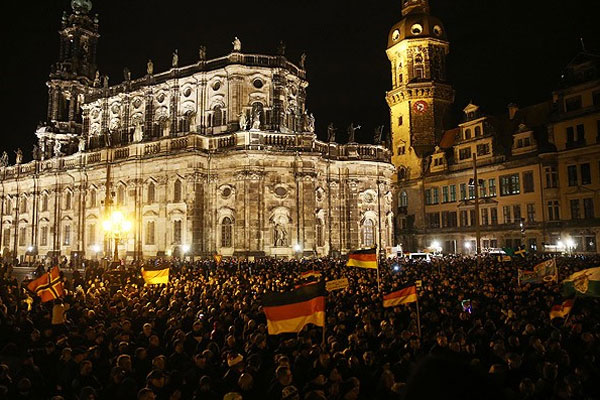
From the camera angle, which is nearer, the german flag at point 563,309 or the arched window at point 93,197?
the german flag at point 563,309

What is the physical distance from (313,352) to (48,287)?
12236 mm

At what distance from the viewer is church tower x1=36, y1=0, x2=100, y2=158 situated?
6378 cm

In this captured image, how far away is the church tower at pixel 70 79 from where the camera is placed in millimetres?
63781

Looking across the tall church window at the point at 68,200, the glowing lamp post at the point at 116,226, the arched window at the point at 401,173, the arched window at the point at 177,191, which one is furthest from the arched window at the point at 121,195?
the arched window at the point at 401,173

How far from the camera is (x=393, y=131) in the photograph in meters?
65.9

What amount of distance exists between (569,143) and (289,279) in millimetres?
35801

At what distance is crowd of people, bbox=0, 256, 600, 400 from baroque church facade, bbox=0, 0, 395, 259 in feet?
86.3

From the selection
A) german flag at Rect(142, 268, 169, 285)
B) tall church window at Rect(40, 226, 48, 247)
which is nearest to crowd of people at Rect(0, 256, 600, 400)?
german flag at Rect(142, 268, 169, 285)

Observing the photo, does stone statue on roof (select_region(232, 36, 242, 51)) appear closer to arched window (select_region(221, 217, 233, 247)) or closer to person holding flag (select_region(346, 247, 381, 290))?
arched window (select_region(221, 217, 233, 247))

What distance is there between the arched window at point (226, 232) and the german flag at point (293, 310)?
33817 mm

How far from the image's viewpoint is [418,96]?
62.0m

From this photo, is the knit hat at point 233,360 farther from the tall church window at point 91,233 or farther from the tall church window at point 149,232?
the tall church window at point 91,233

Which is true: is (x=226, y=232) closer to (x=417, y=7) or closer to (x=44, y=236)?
(x=44, y=236)

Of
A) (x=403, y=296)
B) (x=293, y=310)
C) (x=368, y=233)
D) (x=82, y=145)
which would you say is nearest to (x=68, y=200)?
(x=82, y=145)
